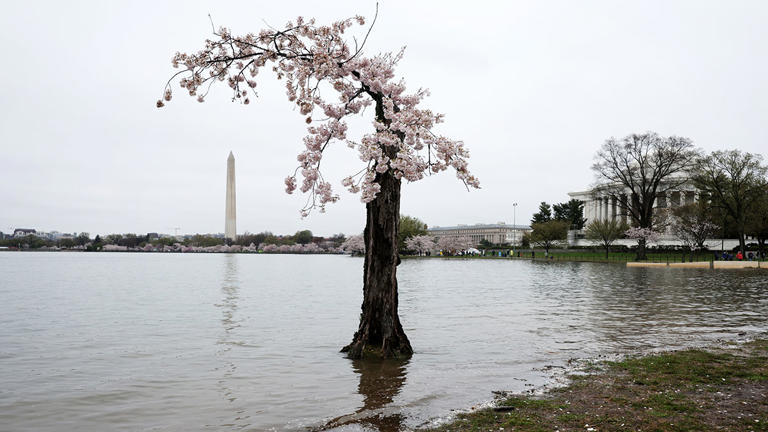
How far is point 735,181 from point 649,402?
70.5 meters

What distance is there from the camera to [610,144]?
247 feet

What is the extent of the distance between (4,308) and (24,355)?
1446 centimetres

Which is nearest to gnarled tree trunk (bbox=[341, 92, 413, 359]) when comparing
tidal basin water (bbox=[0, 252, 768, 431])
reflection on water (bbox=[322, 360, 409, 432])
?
reflection on water (bbox=[322, 360, 409, 432])

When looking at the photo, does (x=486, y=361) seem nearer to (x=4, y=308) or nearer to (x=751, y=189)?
(x=4, y=308)

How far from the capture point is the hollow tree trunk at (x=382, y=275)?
1238 cm

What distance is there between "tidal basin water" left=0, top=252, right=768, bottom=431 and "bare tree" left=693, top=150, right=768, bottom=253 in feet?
143

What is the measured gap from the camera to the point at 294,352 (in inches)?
587

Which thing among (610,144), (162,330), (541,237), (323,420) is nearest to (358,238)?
(541,237)

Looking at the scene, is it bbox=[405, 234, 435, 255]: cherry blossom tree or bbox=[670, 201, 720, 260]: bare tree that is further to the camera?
bbox=[405, 234, 435, 255]: cherry blossom tree

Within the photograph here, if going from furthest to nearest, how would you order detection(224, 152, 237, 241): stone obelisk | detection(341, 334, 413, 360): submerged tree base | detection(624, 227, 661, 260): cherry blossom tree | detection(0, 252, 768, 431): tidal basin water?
detection(224, 152, 237, 241): stone obelisk, detection(624, 227, 661, 260): cherry blossom tree, detection(341, 334, 413, 360): submerged tree base, detection(0, 252, 768, 431): tidal basin water

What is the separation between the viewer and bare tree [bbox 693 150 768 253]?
67.4m

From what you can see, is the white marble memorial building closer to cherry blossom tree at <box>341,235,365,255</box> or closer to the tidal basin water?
the tidal basin water

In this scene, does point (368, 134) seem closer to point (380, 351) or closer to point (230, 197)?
→ point (380, 351)

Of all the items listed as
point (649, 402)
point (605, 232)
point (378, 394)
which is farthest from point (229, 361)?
point (605, 232)
